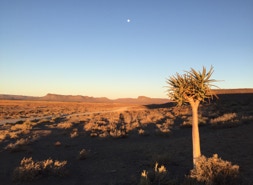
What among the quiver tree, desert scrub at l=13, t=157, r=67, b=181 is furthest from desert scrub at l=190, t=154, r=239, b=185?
desert scrub at l=13, t=157, r=67, b=181

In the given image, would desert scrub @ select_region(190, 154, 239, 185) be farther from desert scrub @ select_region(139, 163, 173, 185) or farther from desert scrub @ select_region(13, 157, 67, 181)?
desert scrub @ select_region(13, 157, 67, 181)

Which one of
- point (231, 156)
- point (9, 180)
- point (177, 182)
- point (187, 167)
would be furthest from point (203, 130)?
point (9, 180)

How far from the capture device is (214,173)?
7.85 m

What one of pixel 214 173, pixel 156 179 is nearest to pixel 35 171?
pixel 156 179

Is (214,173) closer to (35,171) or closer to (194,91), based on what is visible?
(194,91)

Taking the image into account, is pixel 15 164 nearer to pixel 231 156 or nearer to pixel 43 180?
pixel 43 180

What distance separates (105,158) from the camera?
13203mm

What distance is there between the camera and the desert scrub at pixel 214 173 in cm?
762

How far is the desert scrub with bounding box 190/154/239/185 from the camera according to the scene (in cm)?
762

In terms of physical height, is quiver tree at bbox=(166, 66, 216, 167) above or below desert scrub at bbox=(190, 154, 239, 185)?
above

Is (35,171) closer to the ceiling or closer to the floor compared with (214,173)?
closer to the floor

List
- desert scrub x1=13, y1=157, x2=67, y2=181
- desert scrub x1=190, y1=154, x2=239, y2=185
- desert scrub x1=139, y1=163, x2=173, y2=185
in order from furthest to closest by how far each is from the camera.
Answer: desert scrub x1=13, y1=157, x2=67, y2=181, desert scrub x1=139, y1=163, x2=173, y2=185, desert scrub x1=190, y1=154, x2=239, y2=185

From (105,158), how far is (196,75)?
23.2 feet

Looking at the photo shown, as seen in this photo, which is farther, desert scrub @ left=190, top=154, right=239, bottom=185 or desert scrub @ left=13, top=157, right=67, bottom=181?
desert scrub @ left=13, top=157, right=67, bottom=181
